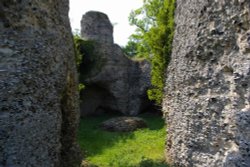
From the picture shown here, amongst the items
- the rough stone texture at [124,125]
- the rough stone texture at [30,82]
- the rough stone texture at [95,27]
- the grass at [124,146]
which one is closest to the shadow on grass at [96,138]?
the grass at [124,146]

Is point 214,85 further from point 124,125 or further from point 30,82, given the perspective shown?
point 124,125

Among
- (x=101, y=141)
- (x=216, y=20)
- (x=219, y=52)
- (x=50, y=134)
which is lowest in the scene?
(x=101, y=141)

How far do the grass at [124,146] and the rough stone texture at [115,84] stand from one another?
8.95 ft

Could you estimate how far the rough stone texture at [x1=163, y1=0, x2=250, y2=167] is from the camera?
3801mm

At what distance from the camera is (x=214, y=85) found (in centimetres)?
461

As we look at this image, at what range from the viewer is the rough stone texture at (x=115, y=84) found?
1741 cm

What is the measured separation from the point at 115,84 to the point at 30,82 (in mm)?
12163

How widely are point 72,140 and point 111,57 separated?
35.0ft

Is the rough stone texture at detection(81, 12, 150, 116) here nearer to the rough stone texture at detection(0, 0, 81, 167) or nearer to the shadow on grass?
the shadow on grass

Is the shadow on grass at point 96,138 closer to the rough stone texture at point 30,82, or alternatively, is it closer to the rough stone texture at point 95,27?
the rough stone texture at point 30,82

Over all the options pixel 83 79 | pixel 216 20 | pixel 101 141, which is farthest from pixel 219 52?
pixel 83 79

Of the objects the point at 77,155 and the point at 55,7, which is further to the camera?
the point at 77,155

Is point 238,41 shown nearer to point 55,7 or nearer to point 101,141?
point 55,7

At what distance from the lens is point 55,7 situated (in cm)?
653
